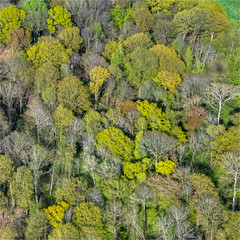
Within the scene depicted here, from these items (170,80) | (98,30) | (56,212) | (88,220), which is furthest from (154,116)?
(98,30)

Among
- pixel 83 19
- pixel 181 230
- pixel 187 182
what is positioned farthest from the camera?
pixel 83 19

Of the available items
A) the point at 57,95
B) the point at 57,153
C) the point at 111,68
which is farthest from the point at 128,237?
the point at 111,68

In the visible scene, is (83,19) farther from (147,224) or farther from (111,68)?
(147,224)

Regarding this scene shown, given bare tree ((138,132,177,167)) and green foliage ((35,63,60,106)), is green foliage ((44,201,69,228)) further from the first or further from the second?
green foliage ((35,63,60,106))

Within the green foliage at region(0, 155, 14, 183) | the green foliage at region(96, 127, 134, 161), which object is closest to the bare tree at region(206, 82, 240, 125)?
the green foliage at region(96, 127, 134, 161)

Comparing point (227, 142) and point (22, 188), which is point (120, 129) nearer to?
point (227, 142)
